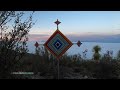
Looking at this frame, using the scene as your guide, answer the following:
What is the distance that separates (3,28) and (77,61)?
533 centimetres

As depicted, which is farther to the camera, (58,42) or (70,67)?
(70,67)

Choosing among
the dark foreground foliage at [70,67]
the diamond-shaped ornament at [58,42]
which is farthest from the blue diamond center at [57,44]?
the dark foreground foliage at [70,67]

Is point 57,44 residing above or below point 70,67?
above

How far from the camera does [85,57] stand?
1176 cm

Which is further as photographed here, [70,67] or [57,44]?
[70,67]

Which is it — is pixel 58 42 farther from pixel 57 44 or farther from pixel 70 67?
pixel 70 67

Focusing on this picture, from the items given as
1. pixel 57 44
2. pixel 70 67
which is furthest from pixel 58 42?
pixel 70 67

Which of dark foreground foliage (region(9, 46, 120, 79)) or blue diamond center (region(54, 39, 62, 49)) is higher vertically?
blue diamond center (region(54, 39, 62, 49))

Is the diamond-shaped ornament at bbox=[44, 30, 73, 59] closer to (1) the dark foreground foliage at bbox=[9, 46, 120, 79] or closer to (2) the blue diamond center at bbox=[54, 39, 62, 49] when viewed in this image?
(2) the blue diamond center at bbox=[54, 39, 62, 49]

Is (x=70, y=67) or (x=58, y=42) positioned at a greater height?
(x=58, y=42)

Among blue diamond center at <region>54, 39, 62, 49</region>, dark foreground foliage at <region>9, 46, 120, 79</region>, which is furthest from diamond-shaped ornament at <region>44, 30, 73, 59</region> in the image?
dark foreground foliage at <region>9, 46, 120, 79</region>
